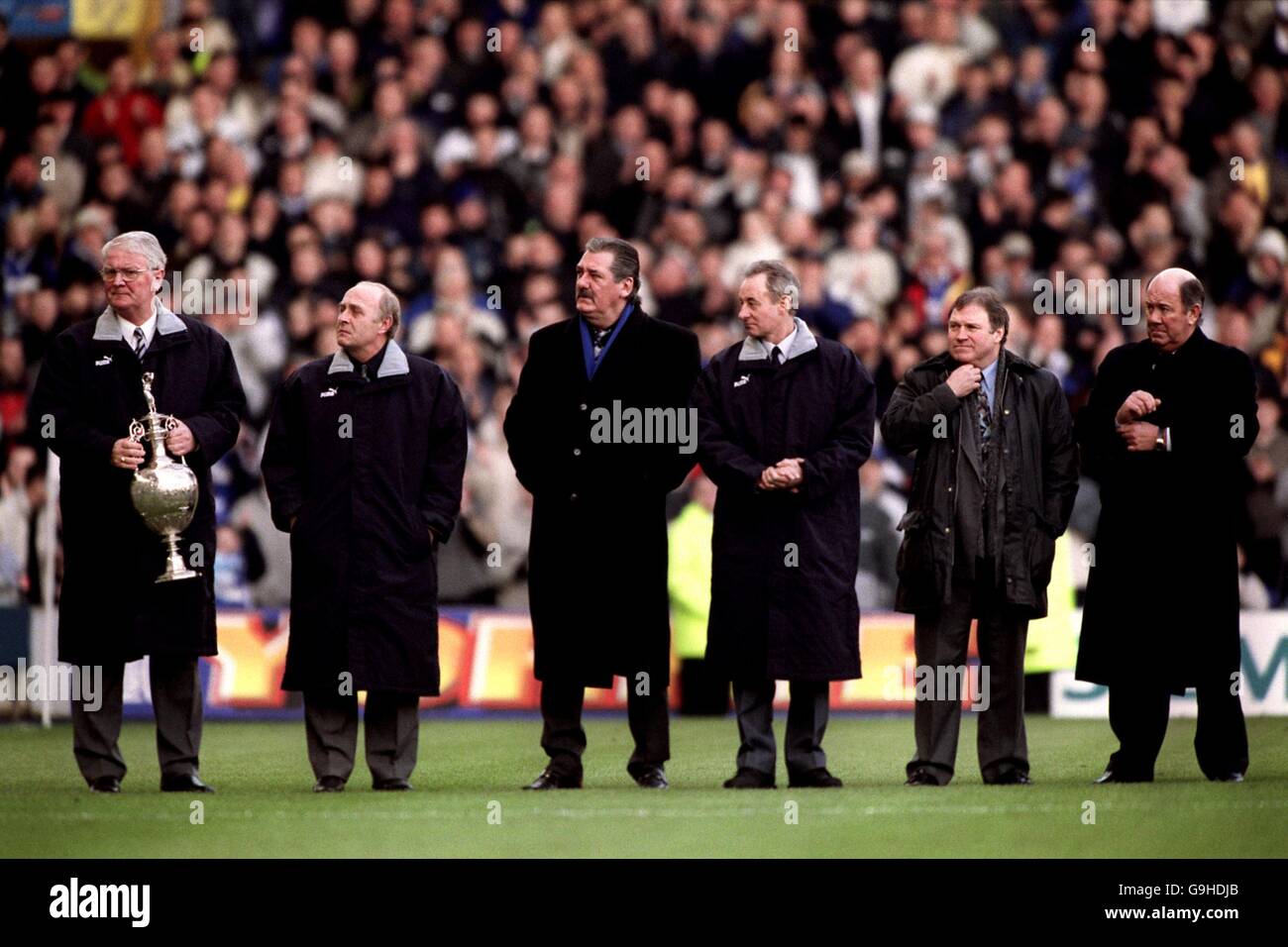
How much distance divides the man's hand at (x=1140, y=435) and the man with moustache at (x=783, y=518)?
46.3 inches

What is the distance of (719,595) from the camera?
10617 mm

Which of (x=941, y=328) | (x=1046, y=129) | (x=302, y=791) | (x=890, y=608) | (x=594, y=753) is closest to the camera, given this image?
(x=302, y=791)

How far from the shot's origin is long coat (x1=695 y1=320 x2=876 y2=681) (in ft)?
34.2

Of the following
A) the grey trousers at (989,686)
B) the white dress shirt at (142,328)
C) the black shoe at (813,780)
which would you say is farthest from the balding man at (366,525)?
the grey trousers at (989,686)

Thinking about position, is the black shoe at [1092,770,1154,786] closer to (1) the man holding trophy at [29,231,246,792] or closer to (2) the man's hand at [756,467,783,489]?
(2) the man's hand at [756,467,783,489]

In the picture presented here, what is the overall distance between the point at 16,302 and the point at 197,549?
947 cm

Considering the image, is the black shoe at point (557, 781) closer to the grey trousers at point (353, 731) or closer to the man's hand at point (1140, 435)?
the grey trousers at point (353, 731)

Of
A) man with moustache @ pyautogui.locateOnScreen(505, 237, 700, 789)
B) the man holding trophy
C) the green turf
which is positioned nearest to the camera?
the green turf

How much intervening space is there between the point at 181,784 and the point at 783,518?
9.65 feet

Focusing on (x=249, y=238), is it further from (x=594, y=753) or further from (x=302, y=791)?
(x=302, y=791)

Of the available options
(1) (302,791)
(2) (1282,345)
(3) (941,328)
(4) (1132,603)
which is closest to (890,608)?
(3) (941,328)

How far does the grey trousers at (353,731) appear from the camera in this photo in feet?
33.8

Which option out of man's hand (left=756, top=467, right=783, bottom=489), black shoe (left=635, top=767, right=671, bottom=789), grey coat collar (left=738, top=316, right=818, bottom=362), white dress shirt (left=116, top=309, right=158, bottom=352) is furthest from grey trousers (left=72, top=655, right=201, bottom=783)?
grey coat collar (left=738, top=316, right=818, bottom=362)

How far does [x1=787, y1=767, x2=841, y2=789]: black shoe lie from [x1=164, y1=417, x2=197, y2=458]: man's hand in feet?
10.1
